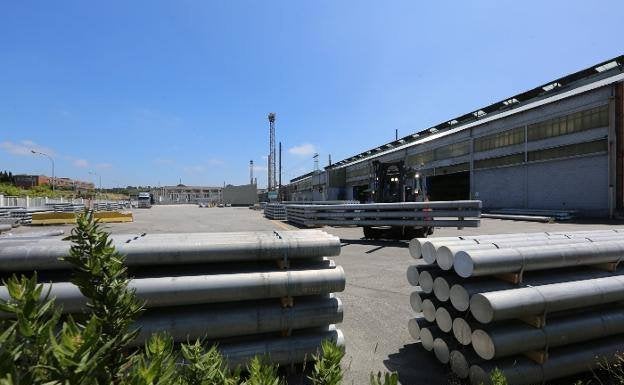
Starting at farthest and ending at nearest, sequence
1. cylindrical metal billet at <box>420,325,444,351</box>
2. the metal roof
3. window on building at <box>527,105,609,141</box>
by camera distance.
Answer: the metal roof → window on building at <box>527,105,609,141</box> → cylindrical metal billet at <box>420,325,444,351</box>

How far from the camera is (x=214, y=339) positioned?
121 inches

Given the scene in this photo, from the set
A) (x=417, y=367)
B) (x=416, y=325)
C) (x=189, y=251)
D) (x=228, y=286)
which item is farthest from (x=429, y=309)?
(x=189, y=251)

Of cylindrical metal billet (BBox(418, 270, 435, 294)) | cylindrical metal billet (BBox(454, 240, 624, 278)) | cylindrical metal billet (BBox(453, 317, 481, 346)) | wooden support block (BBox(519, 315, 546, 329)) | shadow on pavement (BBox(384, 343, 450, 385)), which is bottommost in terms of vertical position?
shadow on pavement (BBox(384, 343, 450, 385))

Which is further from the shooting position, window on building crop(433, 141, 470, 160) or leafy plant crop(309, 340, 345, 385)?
window on building crop(433, 141, 470, 160)

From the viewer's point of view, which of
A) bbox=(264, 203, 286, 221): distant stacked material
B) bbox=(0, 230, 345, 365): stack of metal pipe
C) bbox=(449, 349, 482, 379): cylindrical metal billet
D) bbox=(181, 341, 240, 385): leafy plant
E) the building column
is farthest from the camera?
bbox=(264, 203, 286, 221): distant stacked material

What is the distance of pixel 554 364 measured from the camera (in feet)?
10.1

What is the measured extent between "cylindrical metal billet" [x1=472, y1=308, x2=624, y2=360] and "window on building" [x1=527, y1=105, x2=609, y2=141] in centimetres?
2928

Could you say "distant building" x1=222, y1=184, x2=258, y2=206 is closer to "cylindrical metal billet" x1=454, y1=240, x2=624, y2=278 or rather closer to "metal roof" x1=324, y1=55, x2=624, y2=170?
"metal roof" x1=324, y1=55, x2=624, y2=170

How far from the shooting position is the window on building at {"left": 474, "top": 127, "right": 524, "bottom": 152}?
1253 inches

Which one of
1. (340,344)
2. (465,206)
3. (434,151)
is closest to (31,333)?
(340,344)

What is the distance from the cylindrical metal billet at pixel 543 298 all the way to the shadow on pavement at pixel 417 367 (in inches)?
31.1

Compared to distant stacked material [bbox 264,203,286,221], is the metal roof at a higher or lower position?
higher

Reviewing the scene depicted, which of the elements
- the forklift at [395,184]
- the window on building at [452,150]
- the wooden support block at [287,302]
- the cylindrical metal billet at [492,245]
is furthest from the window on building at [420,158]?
the wooden support block at [287,302]

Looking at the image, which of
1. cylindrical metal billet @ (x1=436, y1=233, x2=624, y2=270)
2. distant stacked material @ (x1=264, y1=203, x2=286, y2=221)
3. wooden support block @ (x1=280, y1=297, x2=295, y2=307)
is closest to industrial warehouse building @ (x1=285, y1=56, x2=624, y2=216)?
distant stacked material @ (x1=264, y1=203, x2=286, y2=221)
